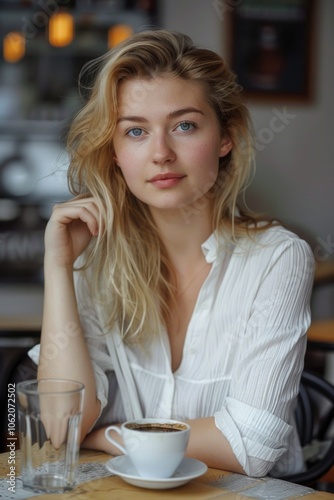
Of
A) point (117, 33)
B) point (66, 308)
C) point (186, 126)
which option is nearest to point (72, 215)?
point (66, 308)

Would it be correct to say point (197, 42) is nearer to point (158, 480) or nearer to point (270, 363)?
point (270, 363)

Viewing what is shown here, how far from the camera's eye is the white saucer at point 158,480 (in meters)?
1.25

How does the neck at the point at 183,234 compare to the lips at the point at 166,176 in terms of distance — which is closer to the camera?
the lips at the point at 166,176

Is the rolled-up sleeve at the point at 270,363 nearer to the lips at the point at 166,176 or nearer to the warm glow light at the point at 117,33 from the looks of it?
the lips at the point at 166,176

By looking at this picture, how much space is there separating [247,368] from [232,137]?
0.57 m

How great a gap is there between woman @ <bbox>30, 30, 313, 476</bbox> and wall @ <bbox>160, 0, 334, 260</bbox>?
2.82 metres

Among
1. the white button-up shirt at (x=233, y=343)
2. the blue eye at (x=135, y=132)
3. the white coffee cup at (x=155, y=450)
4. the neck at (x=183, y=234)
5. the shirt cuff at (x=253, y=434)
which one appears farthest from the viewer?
the neck at (x=183, y=234)

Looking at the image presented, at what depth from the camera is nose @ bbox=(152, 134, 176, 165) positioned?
5.53 feet

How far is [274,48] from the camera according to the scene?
4.73 metres

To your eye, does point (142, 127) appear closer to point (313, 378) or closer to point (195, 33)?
point (313, 378)

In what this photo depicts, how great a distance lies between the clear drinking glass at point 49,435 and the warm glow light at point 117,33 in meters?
3.45

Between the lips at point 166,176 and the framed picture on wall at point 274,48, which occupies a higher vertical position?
the framed picture on wall at point 274,48

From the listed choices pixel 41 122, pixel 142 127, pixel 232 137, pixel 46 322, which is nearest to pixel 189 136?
pixel 142 127

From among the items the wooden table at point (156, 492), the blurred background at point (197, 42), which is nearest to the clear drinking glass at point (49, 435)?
the wooden table at point (156, 492)
